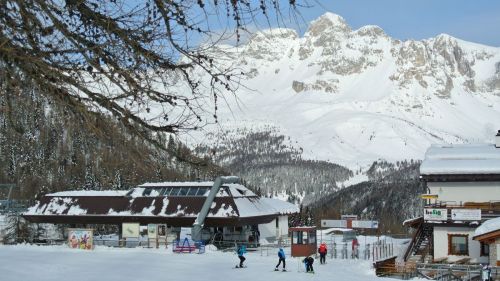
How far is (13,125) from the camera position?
5.29 m

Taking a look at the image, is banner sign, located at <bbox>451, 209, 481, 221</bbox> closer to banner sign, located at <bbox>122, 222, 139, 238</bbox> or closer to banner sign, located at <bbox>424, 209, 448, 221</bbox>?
banner sign, located at <bbox>424, 209, 448, 221</bbox>

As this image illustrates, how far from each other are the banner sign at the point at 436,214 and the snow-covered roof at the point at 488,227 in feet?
6.97

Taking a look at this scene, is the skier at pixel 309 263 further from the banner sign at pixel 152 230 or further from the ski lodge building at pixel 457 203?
the banner sign at pixel 152 230

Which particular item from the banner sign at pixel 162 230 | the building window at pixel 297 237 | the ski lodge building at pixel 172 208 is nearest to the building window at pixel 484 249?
the building window at pixel 297 237

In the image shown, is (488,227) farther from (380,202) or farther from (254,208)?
(380,202)

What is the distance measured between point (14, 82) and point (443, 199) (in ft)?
105

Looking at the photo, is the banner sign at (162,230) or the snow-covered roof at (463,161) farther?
the banner sign at (162,230)

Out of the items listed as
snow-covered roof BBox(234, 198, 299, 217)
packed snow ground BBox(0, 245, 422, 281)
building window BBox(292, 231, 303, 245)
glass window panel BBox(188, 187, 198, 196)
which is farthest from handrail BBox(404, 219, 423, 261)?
glass window panel BBox(188, 187, 198, 196)

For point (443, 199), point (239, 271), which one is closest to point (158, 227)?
point (239, 271)

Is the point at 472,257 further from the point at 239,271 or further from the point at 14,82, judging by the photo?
the point at 14,82

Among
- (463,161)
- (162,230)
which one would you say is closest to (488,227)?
(463,161)

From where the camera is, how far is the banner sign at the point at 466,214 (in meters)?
30.7

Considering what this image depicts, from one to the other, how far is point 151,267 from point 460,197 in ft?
56.3

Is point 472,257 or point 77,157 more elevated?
point 77,157
